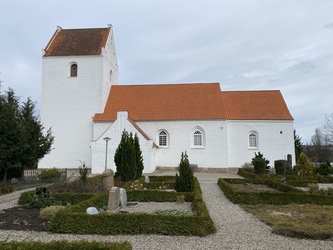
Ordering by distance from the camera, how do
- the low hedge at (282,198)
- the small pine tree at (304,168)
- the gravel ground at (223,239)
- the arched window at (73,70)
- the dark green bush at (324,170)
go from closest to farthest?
the gravel ground at (223,239) < the low hedge at (282,198) < the small pine tree at (304,168) < the dark green bush at (324,170) < the arched window at (73,70)

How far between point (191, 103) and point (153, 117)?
3.72 meters

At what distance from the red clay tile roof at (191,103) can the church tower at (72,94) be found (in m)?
1.60

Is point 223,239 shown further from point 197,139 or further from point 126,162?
point 197,139

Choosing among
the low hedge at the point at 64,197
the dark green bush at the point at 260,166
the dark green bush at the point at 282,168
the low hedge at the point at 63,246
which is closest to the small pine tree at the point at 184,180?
the low hedge at the point at 64,197

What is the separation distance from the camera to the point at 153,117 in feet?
78.4

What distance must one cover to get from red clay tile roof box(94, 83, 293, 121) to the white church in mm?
85

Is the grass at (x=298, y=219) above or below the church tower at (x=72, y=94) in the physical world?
below

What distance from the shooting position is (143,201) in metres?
10.9

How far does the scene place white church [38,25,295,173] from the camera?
2359 cm

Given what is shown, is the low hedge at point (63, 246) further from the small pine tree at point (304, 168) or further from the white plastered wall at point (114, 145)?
the small pine tree at point (304, 168)

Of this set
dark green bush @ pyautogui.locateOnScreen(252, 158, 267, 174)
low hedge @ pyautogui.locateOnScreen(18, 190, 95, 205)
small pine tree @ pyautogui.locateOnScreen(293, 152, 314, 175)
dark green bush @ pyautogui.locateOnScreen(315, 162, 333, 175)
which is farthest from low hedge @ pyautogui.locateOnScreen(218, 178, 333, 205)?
dark green bush @ pyautogui.locateOnScreen(315, 162, 333, 175)

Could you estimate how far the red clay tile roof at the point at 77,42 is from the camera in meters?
24.5

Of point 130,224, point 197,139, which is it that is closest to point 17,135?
point 130,224

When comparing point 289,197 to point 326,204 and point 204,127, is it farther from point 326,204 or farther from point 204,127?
point 204,127
